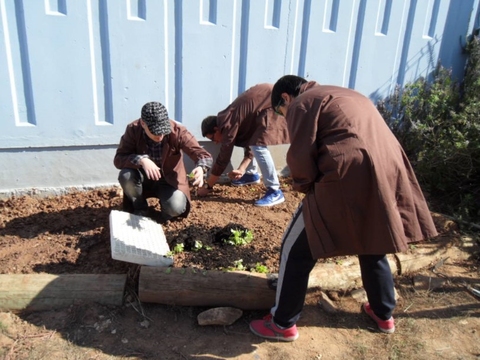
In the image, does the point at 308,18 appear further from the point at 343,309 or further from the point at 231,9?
the point at 343,309

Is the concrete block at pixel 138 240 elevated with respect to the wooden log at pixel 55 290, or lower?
elevated

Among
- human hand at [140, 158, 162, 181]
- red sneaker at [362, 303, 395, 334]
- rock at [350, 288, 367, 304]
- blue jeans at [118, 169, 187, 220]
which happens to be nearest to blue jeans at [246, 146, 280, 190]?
blue jeans at [118, 169, 187, 220]

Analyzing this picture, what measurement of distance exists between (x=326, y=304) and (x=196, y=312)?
3.12 ft

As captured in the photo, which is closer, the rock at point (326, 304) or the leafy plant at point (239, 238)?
the rock at point (326, 304)

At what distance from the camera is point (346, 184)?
220 centimetres

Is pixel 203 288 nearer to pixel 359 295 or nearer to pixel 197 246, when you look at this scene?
pixel 197 246

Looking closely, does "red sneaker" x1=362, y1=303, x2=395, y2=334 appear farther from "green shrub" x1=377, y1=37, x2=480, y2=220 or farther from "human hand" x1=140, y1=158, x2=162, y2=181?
"human hand" x1=140, y1=158, x2=162, y2=181

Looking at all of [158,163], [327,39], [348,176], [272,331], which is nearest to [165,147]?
[158,163]

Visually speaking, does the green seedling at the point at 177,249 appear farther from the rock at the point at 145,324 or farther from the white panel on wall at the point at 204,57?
the white panel on wall at the point at 204,57

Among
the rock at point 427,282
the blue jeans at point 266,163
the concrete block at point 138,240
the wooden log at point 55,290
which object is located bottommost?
the rock at point 427,282

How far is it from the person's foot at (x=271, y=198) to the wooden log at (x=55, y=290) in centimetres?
183

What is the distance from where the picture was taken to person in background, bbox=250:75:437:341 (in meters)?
2.18

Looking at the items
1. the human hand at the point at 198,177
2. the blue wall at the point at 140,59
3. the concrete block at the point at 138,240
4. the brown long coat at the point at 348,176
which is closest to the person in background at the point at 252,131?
the blue wall at the point at 140,59

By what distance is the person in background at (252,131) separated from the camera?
13.9 ft
